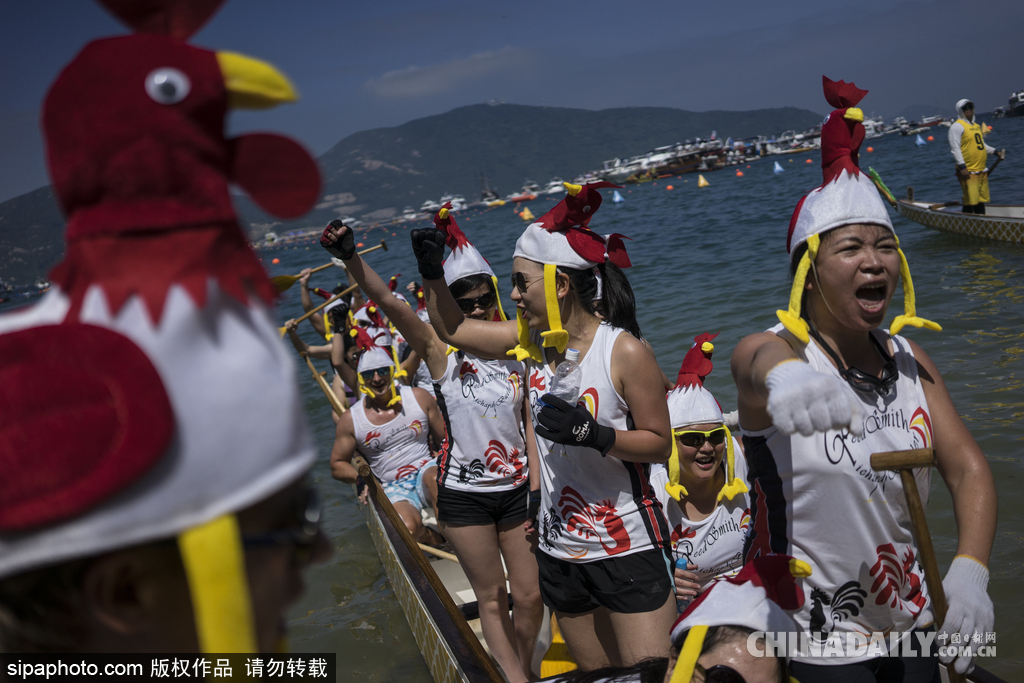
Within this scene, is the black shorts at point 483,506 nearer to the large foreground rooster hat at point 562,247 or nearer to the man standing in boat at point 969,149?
the large foreground rooster hat at point 562,247

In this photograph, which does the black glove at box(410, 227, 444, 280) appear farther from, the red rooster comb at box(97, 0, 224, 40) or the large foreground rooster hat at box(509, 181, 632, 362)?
the red rooster comb at box(97, 0, 224, 40)

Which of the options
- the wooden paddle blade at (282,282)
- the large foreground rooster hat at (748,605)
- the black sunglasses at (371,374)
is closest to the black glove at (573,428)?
the large foreground rooster hat at (748,605)

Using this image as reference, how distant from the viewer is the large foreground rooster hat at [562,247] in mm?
3252

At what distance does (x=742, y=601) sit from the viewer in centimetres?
222

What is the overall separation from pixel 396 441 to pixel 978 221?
571 inches

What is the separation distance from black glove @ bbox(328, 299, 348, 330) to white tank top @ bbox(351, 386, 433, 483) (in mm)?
2693

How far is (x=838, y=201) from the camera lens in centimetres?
235

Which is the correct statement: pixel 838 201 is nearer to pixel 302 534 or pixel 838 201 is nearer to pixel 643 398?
pixel 643 398

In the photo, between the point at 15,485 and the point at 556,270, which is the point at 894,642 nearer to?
the point at 556,270

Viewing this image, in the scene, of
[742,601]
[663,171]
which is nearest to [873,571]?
[742,601]

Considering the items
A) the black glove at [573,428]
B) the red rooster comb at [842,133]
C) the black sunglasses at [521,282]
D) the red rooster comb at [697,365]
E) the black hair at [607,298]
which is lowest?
the red rooster comb at [697,365]

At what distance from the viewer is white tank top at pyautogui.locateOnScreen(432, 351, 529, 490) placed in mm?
4148

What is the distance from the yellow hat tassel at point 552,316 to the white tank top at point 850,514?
109 cm

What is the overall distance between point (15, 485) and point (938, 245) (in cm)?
1926
